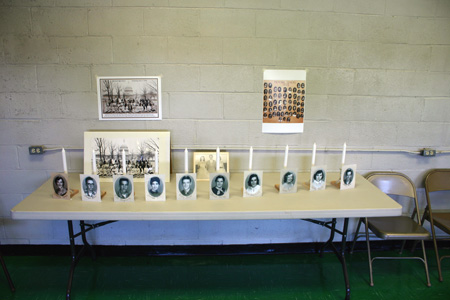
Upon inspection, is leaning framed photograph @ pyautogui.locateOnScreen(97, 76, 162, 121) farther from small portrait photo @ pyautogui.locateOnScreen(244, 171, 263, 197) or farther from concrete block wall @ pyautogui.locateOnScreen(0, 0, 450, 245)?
small portrait photo @ pyautogui.locateOnScreen(244, 171, 263, 197)

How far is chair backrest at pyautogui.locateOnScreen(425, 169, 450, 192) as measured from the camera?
8.53 ft

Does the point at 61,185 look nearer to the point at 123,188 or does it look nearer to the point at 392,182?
the point at 123,188

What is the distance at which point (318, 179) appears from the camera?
2.13m

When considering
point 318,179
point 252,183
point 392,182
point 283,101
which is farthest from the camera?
point 392,182

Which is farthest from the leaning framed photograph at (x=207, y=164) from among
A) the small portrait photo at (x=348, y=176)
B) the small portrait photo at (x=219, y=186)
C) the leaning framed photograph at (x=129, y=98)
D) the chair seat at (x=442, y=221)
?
the chair seat at (x=442, y=221)

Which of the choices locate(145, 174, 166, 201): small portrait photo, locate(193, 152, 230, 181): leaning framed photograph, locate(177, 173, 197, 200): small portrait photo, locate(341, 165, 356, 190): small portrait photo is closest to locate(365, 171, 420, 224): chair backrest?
locate(341, 165, 356, 190): small portrait photo

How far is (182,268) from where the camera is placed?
2498mm

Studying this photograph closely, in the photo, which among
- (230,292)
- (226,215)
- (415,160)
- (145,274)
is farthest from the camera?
(415,160)

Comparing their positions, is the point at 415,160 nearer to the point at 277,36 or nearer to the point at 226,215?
the point at 277,36

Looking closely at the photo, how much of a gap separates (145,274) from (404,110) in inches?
103

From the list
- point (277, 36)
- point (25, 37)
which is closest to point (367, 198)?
point (277, 36)

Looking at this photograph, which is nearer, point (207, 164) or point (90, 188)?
point (90, 188)

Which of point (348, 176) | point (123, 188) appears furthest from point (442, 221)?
point (123, 188)

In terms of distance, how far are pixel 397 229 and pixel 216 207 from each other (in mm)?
1537
